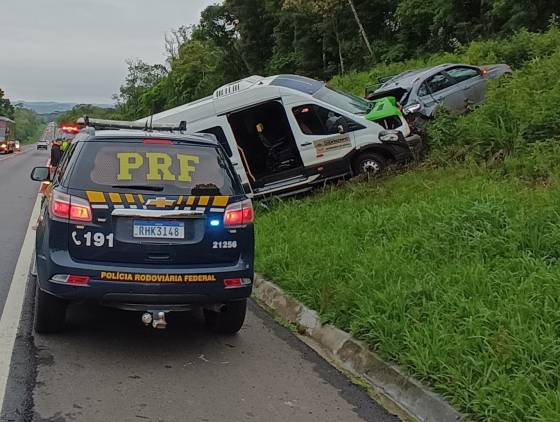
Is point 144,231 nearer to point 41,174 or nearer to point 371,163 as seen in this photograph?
point 41,174

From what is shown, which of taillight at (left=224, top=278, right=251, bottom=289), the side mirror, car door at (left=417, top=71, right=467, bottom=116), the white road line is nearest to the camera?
the white road line

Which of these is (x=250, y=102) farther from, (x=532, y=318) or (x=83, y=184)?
(x=532, y=318)

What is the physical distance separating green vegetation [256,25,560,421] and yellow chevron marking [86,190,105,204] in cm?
227

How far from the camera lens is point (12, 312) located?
6.29 m

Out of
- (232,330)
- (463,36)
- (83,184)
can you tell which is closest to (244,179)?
(232,330)

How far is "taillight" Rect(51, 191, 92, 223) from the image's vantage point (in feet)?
16.4

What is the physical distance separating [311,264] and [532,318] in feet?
9.70

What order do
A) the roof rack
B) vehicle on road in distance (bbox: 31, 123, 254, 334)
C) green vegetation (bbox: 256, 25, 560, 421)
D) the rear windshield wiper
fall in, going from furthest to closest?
1. the roof rack
2. the rear windshield wiper
3. vehicle on road in distance (bbox: 31, 123, 254, 334)
4. green vegetation (bbox: 256, 25, 560, 421)

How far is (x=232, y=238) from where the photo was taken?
530 cm

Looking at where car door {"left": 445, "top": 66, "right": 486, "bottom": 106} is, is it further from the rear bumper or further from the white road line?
the rear bumper

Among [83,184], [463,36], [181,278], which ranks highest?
[463,36]

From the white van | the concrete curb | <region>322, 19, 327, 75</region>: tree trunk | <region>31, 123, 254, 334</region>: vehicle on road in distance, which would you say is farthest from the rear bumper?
<region>322, 19, 327, 75</region>: tree trunk

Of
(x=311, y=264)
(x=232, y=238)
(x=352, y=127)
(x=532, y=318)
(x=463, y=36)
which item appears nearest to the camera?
(x=532, y=318)

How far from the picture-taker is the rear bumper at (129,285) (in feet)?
16.3
